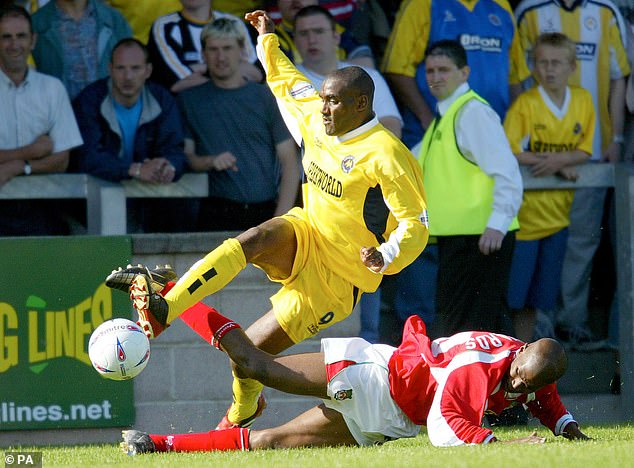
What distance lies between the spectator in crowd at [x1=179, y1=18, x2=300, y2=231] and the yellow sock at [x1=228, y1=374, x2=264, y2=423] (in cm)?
232

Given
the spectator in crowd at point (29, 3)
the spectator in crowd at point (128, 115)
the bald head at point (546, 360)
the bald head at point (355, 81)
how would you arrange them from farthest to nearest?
1. the spectator in crowd at point (29, 3)
2. the spectator in crowd at point (128, 115)
3. the bald head at point (355, 81)
4. the bald head at point (546, 360)

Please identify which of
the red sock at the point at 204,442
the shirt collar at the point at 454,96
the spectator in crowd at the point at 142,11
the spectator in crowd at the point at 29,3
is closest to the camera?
the red sock at the point at 204,442

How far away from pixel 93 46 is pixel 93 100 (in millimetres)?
581

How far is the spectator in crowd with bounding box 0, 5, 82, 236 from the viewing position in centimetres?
941

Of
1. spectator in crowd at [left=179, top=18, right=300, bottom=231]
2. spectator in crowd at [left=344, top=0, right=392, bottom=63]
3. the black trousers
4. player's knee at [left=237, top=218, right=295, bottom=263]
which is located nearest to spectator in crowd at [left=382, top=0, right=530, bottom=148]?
spectator in crowd at [left=344, top=0, right=392, bottom=63]

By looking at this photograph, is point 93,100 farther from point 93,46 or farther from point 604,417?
point 604,417

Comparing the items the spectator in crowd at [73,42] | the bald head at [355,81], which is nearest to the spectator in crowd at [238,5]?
the spectator in crowd at [73,42]

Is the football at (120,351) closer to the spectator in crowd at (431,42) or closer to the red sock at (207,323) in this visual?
the red sock at (207,323)

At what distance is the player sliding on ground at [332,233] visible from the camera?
688 cm

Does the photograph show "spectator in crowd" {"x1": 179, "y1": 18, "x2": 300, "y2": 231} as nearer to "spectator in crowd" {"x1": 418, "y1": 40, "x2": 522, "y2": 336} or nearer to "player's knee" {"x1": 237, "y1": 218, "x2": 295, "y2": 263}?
"spectator in crowd" {"x1": 418, "y1": 40, "x2": 522, "y2": 336}

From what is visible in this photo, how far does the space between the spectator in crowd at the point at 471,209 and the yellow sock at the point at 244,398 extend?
215 centimetres

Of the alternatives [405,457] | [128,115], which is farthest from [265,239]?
[128,115]

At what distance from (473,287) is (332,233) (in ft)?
7.49

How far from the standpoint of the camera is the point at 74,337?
866 cm
